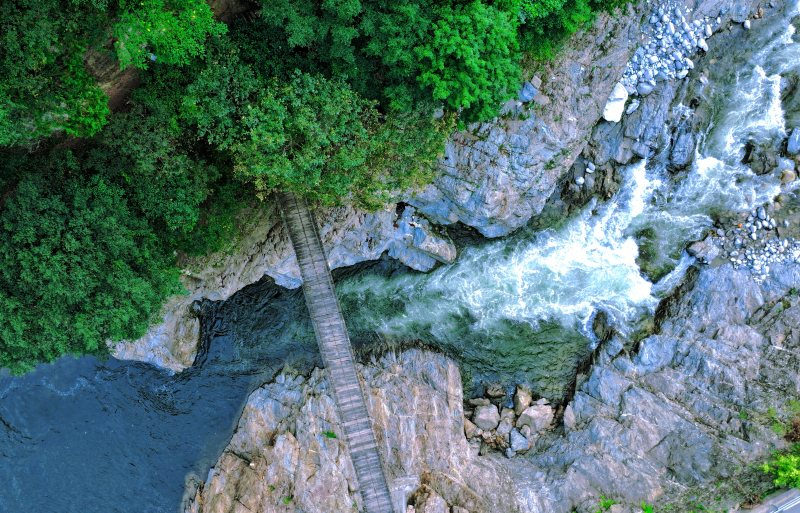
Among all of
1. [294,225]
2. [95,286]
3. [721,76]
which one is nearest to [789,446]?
[721,76]

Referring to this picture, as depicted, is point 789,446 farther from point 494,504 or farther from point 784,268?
point 494,504

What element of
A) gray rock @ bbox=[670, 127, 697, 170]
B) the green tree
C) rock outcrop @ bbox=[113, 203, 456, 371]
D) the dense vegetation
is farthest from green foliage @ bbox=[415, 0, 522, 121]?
gray rock @ bbox=[670, 127, 697, 170]

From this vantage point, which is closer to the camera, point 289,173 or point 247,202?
point 289,173

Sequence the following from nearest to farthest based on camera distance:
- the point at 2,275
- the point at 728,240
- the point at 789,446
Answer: the point at 2,275, the point at 789,446, the point at 728,240

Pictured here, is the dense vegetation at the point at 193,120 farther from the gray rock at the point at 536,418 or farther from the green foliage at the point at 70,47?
the gray rock at the point at 536,418

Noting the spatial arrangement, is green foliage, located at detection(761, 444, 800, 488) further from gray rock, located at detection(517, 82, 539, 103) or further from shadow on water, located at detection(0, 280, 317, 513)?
shadow on water, located at detection(0, 280, 317, 513)

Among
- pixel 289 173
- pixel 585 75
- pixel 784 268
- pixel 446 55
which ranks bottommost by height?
pixel 784 268
